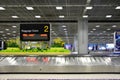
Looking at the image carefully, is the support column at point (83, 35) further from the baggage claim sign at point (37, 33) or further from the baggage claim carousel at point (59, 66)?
the baggage claim carousel at point (59, 66)

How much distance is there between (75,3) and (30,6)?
117 inches

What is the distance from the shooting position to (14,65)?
7074 millimetres

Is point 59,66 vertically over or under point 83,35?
under

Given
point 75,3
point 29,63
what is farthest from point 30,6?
point 29,63

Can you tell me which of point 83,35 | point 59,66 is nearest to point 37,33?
point 83,35

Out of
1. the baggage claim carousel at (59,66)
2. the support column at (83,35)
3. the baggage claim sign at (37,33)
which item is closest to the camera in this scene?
the baggage claim carousel at (59,66)

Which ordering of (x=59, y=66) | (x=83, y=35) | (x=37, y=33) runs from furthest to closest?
(x=83, y=35)
(x=37, y=33)
(x=59, y=66)

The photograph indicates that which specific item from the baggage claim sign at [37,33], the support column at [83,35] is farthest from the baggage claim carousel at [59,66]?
the support column at [83,35]

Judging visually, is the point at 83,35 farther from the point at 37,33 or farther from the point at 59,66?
the point at 59,66

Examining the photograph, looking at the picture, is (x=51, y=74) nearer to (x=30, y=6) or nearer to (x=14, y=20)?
(x=30, y=6)

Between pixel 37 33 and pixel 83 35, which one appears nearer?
pixel 37 33

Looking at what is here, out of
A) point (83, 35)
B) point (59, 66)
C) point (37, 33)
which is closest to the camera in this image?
point (59, 66)

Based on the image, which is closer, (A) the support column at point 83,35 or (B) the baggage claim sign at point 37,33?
(B) the baggage claim sign at point 37,33

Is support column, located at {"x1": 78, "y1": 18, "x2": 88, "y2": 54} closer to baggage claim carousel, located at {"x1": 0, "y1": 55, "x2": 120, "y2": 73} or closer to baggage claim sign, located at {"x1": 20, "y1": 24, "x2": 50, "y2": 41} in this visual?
baggage claim sign, located at {"x1": 20, "y1": 24, "x2": 50, "y2": 41}
